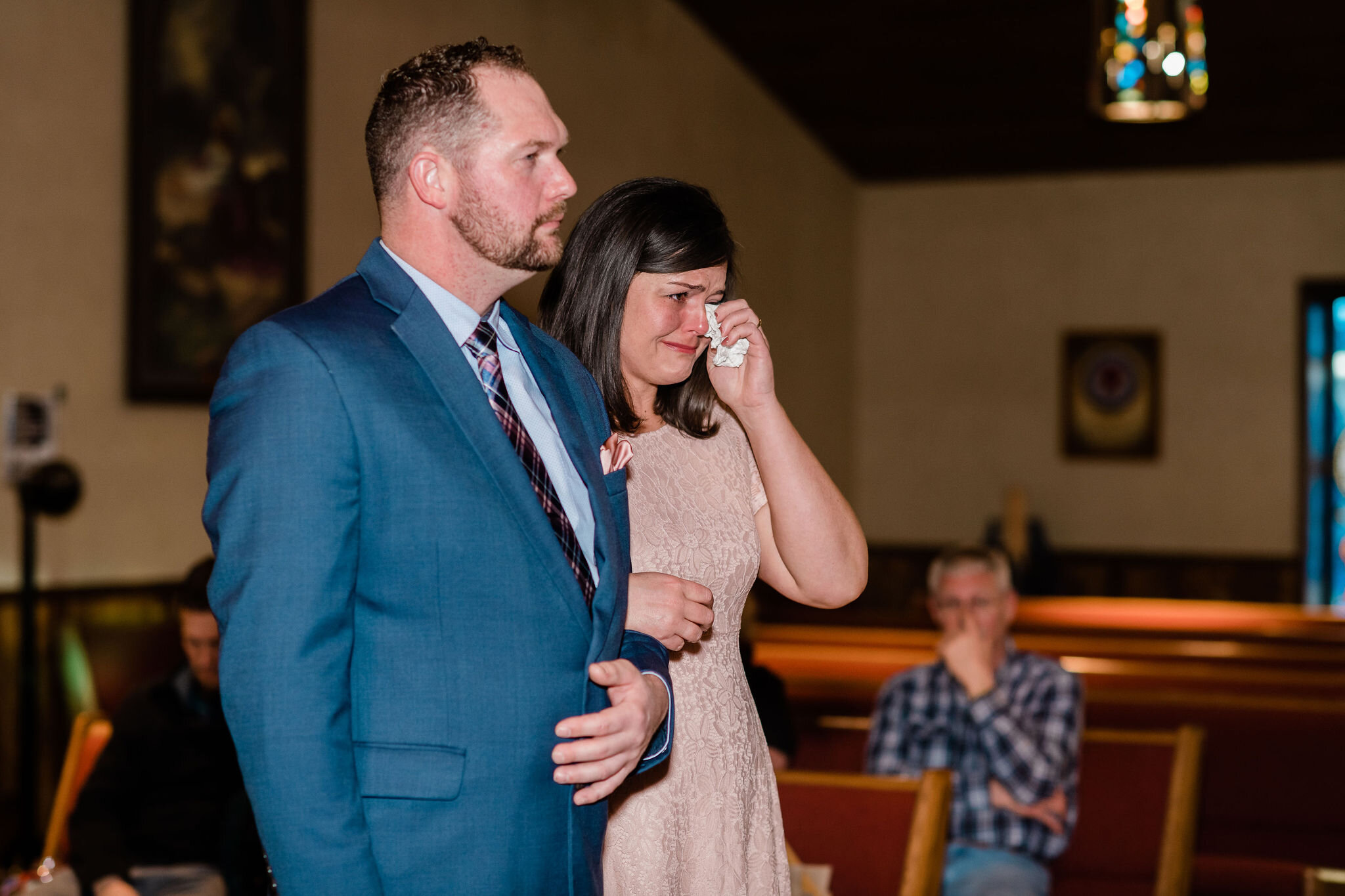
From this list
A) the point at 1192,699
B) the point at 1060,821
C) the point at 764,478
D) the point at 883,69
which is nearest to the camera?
the point at 764,478

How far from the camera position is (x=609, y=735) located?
107 cm

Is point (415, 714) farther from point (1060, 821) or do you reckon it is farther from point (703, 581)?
point (1060, 821)

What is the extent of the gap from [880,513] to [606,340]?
29.6 ft

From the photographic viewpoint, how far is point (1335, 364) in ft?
30.3

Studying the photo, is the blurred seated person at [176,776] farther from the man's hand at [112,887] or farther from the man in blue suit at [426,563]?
the man in blue suit at [426,563]

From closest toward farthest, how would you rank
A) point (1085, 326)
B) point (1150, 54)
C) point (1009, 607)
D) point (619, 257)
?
point (619, 257) → point (1009, 607) → point (1150, 54) → point (1085, 326)

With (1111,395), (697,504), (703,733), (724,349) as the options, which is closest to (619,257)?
(724,349)

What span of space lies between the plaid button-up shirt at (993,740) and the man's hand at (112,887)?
1624 mm

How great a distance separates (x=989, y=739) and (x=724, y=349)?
177cm

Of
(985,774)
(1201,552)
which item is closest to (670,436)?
(985,774)

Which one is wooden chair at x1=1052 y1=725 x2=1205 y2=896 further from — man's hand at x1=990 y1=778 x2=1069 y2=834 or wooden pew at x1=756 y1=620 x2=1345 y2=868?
wooden pew at x1=756 y1=620 x2=1345 y2=868

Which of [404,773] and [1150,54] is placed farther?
[1150,54]

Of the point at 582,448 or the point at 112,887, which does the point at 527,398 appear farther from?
the point at 112,887

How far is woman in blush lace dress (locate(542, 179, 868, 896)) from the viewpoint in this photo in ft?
4.70
